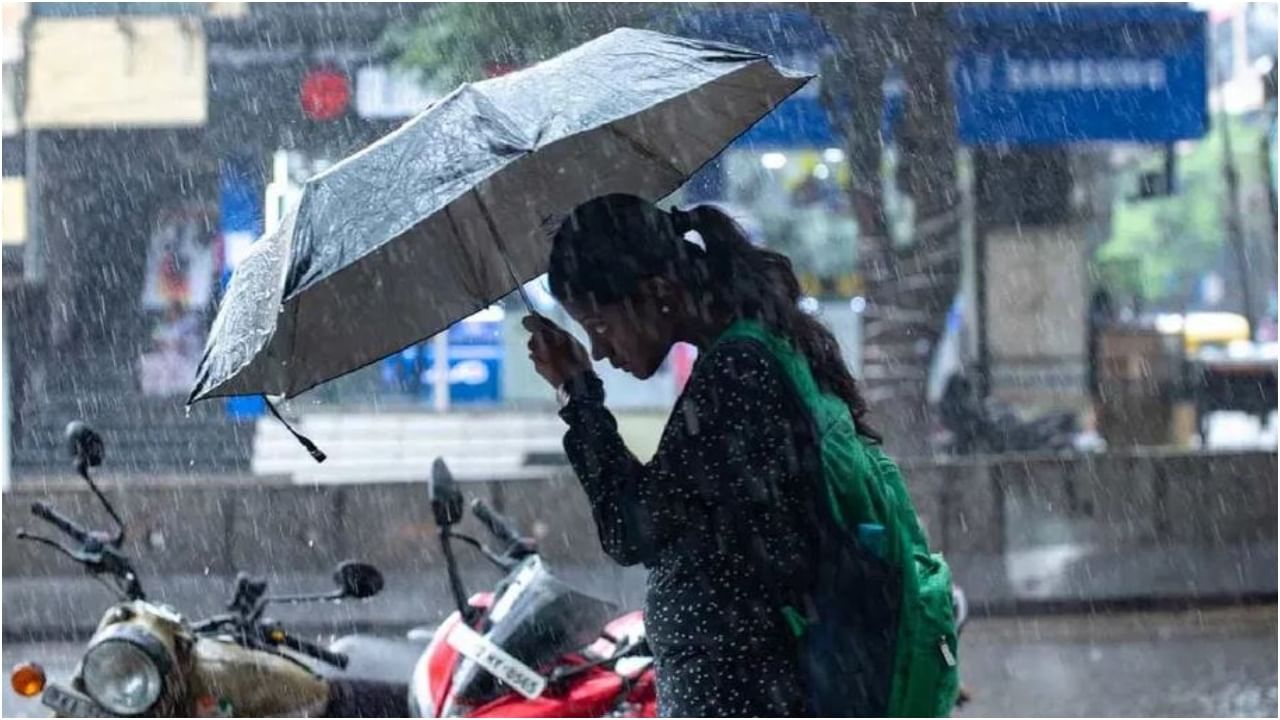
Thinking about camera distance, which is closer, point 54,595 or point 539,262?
point 539,262

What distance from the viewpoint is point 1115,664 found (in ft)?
29.2

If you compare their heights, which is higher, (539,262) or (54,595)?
(539,262)

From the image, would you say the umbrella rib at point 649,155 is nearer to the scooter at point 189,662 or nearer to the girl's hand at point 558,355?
the girl's hand at point 558,355

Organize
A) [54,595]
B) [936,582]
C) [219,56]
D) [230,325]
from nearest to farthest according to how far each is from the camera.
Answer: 1. [936,582]
2. [230,325]
3. [54,595]
4. [219,56]

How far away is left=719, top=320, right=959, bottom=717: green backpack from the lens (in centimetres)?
235

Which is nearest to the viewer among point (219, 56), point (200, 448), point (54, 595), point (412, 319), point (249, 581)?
point (412, 319)

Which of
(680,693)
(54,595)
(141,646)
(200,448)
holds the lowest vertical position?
(200,448)

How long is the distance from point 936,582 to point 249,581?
2.44 m

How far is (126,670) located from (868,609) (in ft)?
7.35

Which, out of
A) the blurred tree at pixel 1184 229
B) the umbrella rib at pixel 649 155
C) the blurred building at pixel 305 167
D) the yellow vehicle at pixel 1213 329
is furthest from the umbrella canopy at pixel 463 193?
the blurred tree at pixel 1184 229

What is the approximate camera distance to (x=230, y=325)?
279 centimetres

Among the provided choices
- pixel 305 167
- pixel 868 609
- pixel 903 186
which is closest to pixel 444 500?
pixel 868 609

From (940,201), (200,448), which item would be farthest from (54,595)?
(200,448)

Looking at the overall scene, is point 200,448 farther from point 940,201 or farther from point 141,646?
point 141,646
